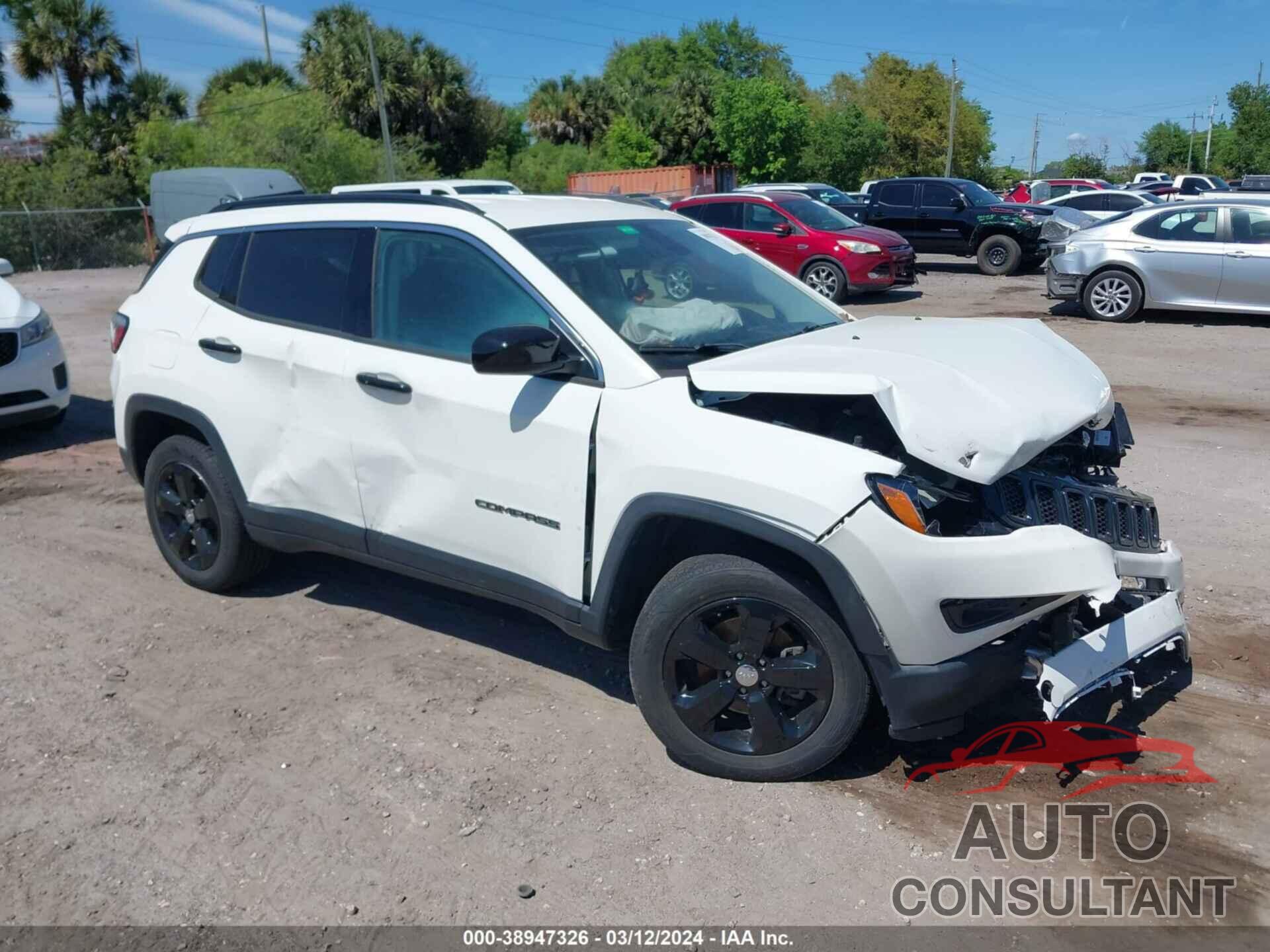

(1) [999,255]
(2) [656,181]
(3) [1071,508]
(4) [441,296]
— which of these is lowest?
(3) [1071,508]

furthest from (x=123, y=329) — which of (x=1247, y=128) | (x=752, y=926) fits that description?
(x=1247, y=128)

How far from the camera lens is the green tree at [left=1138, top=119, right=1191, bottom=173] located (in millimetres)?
84562

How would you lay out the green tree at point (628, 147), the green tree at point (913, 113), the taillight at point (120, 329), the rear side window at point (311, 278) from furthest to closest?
the green tree at point (913, 113)
the green tree at point (628, 147)
the taillight at point (120, 329)
the rear side window at point (311, 278)

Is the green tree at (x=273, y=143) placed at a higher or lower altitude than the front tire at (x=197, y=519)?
higher

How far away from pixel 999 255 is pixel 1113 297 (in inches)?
251

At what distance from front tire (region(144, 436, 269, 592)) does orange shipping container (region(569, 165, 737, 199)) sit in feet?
107

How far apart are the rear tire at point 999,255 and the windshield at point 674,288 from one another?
16.8m

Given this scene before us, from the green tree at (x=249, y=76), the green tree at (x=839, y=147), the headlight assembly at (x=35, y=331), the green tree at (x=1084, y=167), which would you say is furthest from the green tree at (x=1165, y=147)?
Result: the headlight assembly at (x=35, y=331)

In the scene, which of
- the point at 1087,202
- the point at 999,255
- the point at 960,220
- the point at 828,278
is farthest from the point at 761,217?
the point at 1087,202

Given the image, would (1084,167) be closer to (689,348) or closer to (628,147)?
(628,147)

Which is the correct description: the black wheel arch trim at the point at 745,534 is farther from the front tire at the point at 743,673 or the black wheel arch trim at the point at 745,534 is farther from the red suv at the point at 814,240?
the red suv at the point at 814,240

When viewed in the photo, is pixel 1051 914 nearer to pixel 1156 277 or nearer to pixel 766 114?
pixel 1156 277

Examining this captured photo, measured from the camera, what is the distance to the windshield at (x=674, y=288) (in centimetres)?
399

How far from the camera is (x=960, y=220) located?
20547 mm
